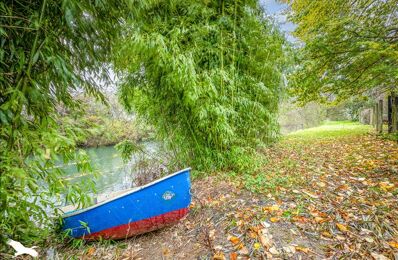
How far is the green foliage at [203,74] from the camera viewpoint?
2842 mm

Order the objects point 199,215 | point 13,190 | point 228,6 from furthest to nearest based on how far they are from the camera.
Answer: point 228,6, point 199,215, point 13,190

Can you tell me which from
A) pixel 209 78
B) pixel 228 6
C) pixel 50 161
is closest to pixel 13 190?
pixel 50 161

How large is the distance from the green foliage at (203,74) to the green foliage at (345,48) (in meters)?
0.52

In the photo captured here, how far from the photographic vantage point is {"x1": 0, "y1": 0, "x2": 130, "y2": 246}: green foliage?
1120 mm

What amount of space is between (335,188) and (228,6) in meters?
3.04

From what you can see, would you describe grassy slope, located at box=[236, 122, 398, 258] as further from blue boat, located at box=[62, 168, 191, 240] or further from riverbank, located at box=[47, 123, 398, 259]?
blue boat, located at box=[62, 168, 191, 240]

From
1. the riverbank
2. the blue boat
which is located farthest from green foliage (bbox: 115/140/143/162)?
the blue boat

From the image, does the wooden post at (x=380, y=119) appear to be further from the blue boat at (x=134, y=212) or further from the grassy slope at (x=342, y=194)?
the blue boat at (x=134, y=212)

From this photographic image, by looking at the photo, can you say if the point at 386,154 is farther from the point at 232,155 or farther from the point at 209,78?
the point at 209,78

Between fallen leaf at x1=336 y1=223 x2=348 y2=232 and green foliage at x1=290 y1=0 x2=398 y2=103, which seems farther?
green foliage at x1=290 y1=0 x2=398 y2=103

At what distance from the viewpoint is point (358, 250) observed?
1.52 meters

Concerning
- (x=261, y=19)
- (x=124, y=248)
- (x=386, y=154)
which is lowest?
(x=124, y=248)

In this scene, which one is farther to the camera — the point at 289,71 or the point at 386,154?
the point at 289,71

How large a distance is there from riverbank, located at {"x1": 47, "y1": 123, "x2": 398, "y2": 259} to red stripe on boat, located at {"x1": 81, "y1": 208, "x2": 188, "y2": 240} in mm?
94
